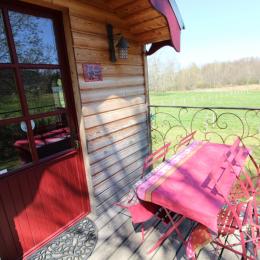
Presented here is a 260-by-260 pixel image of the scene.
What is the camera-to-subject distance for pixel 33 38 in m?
1.68

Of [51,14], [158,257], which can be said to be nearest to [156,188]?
[158,257]

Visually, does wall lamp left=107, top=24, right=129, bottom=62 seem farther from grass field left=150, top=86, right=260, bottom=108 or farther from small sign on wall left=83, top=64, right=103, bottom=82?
grass field left=150, top=86, right=260, bottom=108

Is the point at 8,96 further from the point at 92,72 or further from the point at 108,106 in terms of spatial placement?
the point at 108,106

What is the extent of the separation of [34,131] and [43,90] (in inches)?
15.9

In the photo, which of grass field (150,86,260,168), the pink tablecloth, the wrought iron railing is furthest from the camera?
grass field (150,86,260,168)

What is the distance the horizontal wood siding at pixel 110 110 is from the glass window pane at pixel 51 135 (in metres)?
0.23

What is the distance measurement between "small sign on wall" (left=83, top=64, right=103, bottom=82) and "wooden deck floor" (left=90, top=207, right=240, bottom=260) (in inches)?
65.0

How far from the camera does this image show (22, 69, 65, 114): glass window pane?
167 cm

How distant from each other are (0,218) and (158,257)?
1408 millimetres

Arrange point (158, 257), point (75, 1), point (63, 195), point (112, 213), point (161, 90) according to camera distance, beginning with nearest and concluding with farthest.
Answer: point (158, 257)
point (75, 1)
point (63, 195)
point (112, 213)
point (161, 90)

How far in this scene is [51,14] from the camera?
1746mm

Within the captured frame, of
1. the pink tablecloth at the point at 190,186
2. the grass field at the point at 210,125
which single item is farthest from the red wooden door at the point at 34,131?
the grass field at the point at 210,125

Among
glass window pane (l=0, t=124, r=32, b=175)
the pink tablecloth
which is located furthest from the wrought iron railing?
glass window pane (l=0, t=124, r=32, b=175)

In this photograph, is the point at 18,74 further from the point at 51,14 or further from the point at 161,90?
the point at 161,90
